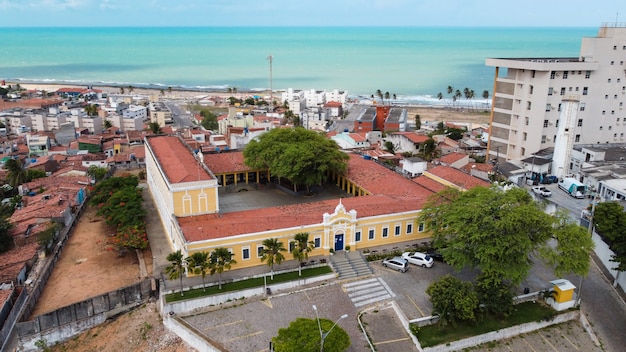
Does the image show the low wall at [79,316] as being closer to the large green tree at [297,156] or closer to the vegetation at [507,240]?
the large green tree at [297,156]

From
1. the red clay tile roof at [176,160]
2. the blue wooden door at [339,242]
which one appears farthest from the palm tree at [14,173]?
the blue wooden door at [339,242]

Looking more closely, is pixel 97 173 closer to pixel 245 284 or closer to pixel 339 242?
pixel 245 284

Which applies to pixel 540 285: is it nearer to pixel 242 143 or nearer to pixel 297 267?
pixel 297 267

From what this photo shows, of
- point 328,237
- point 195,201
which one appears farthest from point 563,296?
point 195,201

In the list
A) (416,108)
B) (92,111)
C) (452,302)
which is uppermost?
(92,111)

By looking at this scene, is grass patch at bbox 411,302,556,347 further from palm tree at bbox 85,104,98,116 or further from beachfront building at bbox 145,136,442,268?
palm tree at bbox 85,104,98,116

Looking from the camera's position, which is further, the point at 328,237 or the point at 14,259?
the point at 14,259
